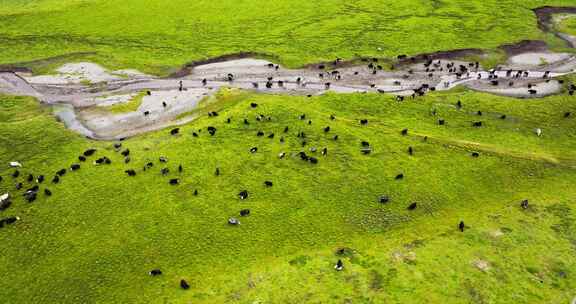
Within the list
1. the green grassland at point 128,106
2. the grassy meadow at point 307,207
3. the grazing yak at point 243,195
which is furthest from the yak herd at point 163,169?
the green grassland at point 128,106

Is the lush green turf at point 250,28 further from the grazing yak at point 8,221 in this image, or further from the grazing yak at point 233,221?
the grazing yak at point 233,221

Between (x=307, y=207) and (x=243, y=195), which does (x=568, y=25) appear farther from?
(x=243, y=195)

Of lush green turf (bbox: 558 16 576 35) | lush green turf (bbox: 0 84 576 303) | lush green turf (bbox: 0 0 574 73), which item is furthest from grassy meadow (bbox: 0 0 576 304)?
lush green turf (bbox: 558 16 576 35)

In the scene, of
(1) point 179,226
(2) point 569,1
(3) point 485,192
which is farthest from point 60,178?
(2) point 569,1

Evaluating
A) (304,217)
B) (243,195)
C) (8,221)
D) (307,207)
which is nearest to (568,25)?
(307,207)

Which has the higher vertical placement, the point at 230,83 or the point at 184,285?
the point at 230,83

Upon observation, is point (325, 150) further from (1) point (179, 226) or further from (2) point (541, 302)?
(2) point (541, 302)
